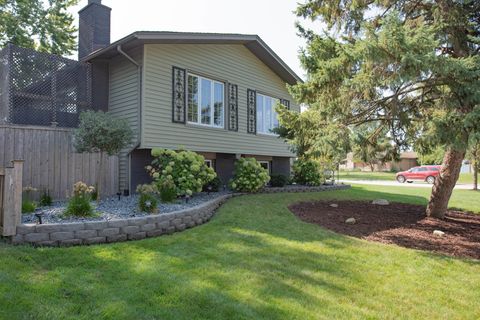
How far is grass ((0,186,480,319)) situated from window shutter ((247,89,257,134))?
707 centimetres

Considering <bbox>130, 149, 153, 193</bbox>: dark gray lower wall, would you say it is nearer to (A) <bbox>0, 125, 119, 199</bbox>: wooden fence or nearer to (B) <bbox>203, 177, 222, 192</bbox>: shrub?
(A) <bbox>0, 125, 119, 199</bbox>: wooden fence

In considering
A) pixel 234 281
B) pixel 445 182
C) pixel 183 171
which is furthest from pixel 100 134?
pixel 445 182

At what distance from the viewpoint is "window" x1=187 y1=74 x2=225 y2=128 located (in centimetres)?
1022

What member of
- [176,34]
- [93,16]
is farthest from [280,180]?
[93,16]

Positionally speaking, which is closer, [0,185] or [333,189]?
[0,185]

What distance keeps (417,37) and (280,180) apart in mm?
7679

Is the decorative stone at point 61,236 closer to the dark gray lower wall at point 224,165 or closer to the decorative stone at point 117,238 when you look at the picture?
the decorative stone at point 117,238

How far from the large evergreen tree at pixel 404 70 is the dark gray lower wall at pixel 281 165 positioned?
6418 millimetres

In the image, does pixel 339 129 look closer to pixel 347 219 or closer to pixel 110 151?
pixel 347 219

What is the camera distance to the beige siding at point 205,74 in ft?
29.9

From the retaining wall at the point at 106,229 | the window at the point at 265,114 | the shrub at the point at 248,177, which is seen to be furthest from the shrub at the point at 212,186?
the window at the point at 265,114

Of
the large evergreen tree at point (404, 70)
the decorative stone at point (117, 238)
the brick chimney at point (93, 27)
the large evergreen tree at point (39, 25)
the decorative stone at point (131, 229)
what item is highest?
the large evergreen tree at point (39, 25)

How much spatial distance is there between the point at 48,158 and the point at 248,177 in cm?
515

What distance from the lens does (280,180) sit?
1206 cm
